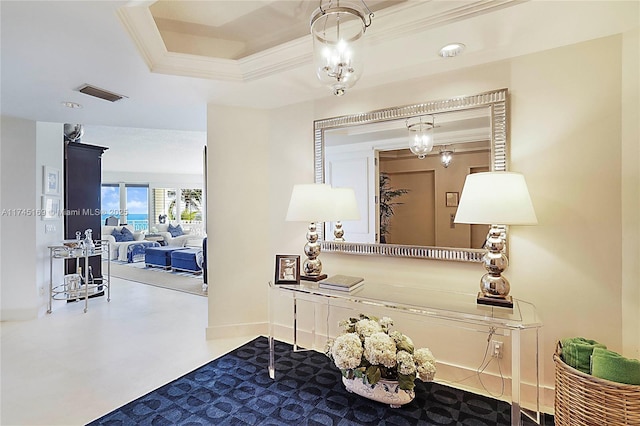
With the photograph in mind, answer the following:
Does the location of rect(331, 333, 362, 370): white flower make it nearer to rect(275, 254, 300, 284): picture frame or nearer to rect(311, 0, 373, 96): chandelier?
rect(275, 254, 300, 284): picture frame

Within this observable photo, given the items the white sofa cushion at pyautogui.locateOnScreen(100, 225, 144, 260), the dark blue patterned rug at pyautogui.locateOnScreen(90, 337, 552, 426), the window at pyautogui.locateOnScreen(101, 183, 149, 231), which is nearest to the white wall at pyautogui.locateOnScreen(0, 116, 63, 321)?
the dark blue patterned rug at pyautogui.locateOnScreen(90, 337, 552, 426)

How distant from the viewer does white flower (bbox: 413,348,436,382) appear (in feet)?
6.56

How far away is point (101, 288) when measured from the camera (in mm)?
4820

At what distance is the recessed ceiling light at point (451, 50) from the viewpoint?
204 cm

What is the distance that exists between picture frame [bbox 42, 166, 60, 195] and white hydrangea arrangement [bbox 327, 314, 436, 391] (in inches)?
171

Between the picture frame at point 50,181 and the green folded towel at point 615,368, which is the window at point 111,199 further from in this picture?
the green folded towel at point 615,368

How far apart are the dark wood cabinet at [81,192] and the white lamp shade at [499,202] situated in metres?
5.36

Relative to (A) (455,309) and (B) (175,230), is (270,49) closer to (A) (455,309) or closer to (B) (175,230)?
(A) (455,309)

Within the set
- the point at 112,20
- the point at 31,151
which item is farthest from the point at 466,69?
the point at 31,151

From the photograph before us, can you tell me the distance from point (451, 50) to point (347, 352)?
210 cm

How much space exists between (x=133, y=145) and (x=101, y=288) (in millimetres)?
3957

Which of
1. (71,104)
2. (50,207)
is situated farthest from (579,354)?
(50,207)

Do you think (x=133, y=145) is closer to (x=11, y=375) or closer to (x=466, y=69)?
(x=11, y=375)

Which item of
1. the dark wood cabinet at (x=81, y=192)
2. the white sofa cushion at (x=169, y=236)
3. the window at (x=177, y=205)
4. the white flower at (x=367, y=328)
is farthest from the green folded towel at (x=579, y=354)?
the window at (x=177, y=205)
